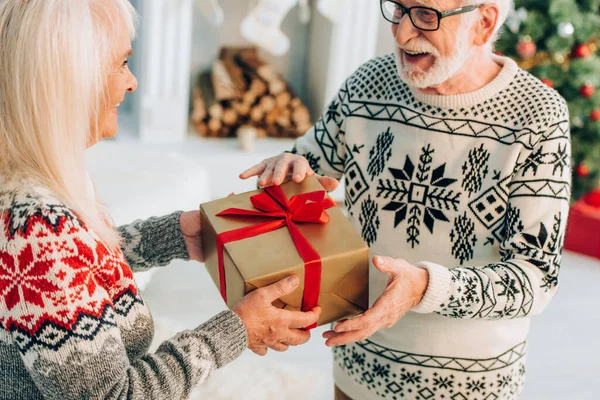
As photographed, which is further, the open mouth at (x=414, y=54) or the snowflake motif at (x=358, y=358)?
the snowflake motif at (x=358, y=358)

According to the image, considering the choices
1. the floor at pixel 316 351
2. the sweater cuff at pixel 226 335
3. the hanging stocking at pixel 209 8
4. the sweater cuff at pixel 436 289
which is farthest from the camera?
the hanging stocking at pixel 209 8

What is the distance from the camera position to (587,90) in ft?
9.68

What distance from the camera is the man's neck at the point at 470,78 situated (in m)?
1.28

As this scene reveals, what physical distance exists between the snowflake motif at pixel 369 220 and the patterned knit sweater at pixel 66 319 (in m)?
0.47

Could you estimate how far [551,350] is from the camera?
2.66 meters

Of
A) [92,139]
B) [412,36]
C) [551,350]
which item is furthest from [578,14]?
[92,139]

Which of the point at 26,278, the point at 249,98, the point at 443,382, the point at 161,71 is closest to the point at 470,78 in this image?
the point at 443,382

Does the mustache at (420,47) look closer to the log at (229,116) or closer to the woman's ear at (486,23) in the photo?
the woman's ear at (486,23)

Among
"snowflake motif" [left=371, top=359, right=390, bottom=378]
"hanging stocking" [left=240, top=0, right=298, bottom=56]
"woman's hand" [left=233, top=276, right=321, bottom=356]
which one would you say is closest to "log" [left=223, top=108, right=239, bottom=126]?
"hanging stocking" [left=240, top=0, right=298, bottom=56]

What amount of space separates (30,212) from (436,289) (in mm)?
668

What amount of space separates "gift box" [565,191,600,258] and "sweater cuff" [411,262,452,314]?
247cm

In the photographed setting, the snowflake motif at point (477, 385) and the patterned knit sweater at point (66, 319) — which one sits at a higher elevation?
the patterned knit sweater at point (66, 319)

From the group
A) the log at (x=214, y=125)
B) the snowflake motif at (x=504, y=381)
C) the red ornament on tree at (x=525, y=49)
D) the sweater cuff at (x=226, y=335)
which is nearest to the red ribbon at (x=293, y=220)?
the sweater cuff at (x=226, y=335)

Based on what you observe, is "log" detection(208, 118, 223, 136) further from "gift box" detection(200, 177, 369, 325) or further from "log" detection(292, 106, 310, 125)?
"gift box" detection(200, 177, 369, 325)
